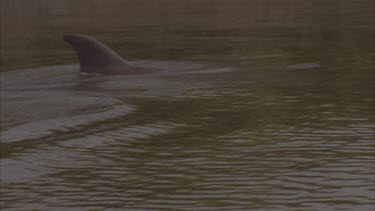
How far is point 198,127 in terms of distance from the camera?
13562 millimetres

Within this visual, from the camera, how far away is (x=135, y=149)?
1222cm

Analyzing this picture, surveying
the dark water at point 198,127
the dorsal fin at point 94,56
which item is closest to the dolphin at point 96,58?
the dorsal fin at point 94,56

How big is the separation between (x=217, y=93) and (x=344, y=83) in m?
2.24

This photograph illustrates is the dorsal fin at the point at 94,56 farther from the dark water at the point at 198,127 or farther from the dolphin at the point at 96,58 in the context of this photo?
the dark water at the point at 198,127

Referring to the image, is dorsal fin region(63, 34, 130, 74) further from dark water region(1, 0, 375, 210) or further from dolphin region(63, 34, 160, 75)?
dark water region(1, 0, 375, 210)

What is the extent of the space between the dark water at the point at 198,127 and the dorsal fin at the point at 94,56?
0.44 meters

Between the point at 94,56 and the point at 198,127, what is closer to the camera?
the point at 198,127

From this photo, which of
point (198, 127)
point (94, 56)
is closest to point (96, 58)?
point (94, 56)

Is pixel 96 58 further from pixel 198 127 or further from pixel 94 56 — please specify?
pixel 198 127

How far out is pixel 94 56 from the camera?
20.0 metres

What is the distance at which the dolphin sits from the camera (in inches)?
779

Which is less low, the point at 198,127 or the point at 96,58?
the point at 96,58

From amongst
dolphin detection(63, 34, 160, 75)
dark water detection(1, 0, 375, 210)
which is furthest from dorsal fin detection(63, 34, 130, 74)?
dark water detection(1, 0, 375, 210)

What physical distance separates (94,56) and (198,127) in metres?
6.77
